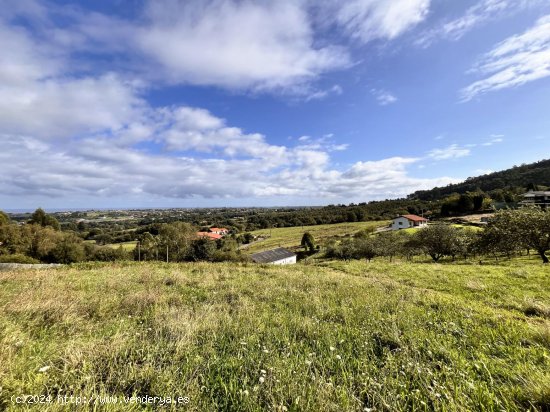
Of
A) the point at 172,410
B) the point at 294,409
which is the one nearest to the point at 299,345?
the point at 294,409

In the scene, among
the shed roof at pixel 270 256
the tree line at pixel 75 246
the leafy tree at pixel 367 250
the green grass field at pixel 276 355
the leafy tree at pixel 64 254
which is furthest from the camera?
the shed roof at pixel 270 256

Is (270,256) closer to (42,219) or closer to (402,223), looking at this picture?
(402,223)

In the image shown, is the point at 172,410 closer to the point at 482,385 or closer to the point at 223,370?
the point at 223,370

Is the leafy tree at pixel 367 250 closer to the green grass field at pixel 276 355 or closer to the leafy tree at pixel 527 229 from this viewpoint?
the leafy tree at pixel 527 229

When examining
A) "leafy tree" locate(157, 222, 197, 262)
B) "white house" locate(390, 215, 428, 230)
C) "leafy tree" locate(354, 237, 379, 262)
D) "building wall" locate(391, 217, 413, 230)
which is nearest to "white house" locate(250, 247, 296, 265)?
"leafy tree" locate(157, 222, 197, 262)

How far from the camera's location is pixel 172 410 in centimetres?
295

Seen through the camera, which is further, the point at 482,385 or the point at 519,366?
the point at 519,366

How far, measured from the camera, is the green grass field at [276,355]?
10.3 ft

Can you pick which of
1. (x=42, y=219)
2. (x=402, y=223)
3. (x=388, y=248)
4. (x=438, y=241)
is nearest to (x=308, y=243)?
(x=402, y=223)

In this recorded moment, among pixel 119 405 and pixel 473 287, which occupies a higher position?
pixel 119 405

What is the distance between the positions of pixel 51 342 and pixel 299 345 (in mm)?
3957

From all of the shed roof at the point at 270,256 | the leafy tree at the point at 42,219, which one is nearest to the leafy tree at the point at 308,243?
the shed roof at the point at 270,256

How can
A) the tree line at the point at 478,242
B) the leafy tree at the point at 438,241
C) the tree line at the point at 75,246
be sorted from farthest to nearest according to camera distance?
the tree line at the point at 75,246
the leafy tree at the point at 438,241
the tree line at the point at 478,242

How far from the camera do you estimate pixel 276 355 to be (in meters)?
4.12
